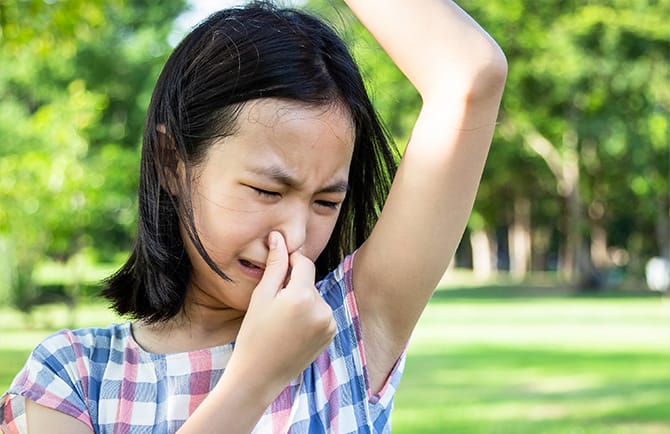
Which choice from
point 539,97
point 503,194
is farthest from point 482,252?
point 539,97

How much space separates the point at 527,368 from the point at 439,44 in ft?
34.4

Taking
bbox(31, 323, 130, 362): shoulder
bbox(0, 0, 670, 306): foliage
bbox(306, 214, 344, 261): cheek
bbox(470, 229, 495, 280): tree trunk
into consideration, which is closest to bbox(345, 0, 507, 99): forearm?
bbox(306, 214, 344, 261): cheek

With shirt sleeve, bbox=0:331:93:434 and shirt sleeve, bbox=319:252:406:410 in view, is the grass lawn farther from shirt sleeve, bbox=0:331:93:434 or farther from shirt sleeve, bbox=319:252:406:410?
shirt sleeve, bbox=0:331:93:434

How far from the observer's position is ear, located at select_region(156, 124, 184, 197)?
4.92ft

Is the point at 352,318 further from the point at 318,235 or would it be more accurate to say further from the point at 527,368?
the point at 527,368

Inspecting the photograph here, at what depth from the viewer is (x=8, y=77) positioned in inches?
1216

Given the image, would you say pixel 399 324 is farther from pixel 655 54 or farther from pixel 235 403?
pixel 655 54

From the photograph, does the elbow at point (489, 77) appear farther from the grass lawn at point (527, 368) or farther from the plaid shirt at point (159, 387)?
the grass lawn at point (527, 368)

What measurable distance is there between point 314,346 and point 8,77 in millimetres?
31465

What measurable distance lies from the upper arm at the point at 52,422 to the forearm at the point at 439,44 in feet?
2.19

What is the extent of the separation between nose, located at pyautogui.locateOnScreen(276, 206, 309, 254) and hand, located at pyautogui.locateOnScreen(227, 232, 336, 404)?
6cm

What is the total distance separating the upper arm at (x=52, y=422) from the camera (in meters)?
1.37

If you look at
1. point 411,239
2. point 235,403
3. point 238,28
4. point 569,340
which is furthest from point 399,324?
point 569,340

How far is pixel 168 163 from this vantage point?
59.7 inches
